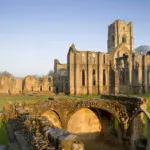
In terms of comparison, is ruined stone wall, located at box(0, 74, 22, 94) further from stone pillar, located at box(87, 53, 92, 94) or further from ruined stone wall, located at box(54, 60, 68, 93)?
stone pillar, located at box(87, 53, 92, 94)

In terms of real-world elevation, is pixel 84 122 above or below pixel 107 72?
below

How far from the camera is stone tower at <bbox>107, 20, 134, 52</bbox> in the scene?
205 feet

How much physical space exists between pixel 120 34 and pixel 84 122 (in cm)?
4677

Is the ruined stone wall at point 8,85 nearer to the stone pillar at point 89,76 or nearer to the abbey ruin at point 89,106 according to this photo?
the abbey ruin at point 89,106

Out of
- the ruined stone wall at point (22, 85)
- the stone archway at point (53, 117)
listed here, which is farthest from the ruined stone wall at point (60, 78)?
the stone archway at point (53, 117)

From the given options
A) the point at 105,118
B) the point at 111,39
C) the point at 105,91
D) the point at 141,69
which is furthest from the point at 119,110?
the point at 111,39

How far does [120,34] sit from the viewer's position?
62.7m

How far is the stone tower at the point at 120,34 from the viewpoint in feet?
205

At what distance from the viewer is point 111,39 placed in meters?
65.1

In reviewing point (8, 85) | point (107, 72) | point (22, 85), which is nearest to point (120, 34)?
point (107, 72)

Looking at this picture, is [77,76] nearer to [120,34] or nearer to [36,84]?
[36,84]

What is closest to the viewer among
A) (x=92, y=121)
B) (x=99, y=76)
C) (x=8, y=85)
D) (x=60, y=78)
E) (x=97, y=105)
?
(x=97, y=105)

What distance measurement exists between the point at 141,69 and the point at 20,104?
1214 inches

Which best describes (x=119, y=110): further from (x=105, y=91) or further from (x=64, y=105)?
(x=105, y=91)
